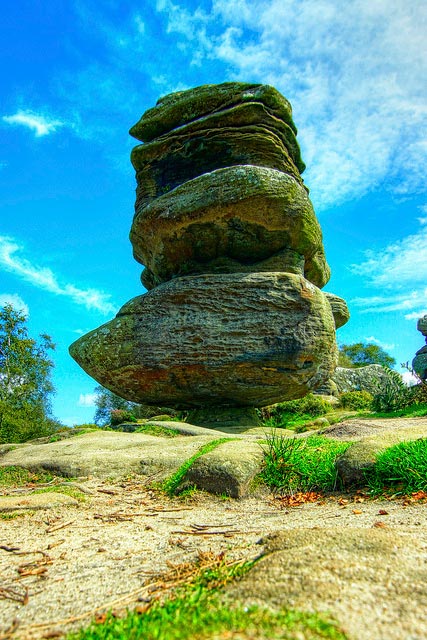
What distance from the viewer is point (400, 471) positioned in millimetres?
4660

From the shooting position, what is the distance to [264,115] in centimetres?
1545

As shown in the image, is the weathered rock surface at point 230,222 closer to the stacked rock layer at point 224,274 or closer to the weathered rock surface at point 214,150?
the stacked rock layer at point 224,274

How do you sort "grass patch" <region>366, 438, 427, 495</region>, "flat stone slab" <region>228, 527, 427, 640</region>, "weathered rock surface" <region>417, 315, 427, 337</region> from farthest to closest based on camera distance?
"weathered rock surface" <region>417, 315, 427, 337</region>
"grass patch" <region>366, 438, 427, 495</region>
"flat stone slab" <region>228, 527, 427, 640</region>

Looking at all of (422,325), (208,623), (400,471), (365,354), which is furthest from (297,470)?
(365,354)

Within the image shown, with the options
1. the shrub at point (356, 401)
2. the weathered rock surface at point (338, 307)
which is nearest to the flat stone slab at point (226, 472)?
the weathered rock surface at point (338, 307)

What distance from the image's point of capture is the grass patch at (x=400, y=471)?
4555 millimetres

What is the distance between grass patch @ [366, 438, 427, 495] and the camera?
455 cm

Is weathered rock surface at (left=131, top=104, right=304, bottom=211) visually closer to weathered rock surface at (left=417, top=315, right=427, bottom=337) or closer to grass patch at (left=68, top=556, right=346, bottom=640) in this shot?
grass patch at (left=68, top=556, right=346, bottom=640)

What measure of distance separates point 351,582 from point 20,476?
7.03 m

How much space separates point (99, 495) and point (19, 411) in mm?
15331

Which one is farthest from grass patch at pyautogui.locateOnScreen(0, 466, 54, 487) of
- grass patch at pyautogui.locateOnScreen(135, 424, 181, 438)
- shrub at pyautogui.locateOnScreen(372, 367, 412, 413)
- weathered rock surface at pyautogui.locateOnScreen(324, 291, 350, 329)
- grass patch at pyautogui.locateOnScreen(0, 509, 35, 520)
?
weathered rock surface at pyautogui.locateOnScreen(324, 291, 350, 329)

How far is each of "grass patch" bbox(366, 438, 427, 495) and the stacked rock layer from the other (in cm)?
840

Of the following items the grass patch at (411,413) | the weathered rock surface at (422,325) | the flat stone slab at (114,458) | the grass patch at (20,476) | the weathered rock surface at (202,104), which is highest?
the weathered rock surface at (202,104)

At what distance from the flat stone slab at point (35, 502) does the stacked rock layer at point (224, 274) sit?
8.64 metres
